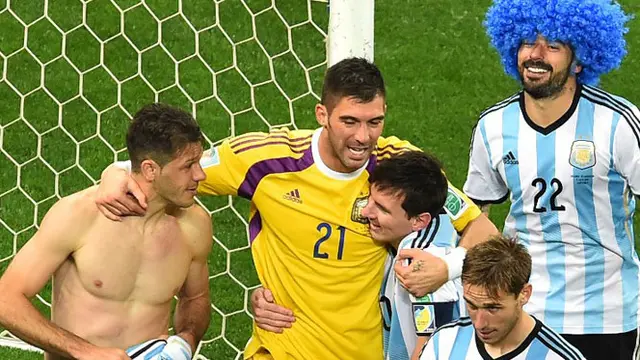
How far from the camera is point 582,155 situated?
13.3ft

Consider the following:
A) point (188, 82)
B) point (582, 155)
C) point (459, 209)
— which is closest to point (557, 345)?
point (459, 209)

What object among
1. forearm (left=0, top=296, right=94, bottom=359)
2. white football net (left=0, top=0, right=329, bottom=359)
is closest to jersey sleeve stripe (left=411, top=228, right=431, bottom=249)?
forearm (left=0, top=296, right=94, bottom=359)

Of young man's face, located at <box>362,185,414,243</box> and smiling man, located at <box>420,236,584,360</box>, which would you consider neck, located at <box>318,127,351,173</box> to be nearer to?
young man's face, located at <box>362,185,414,243</box>

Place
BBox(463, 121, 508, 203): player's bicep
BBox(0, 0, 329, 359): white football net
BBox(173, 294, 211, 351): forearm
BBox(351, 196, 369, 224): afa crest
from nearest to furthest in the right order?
BBox(351, 196, 369, 224): afa crest → BBox(173, 294, 211, 351): forearm → BBox(463, 121, 508, 203): player's bicep → BBox(0, 0, 329, 359): white football net

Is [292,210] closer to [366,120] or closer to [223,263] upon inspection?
[366,120]

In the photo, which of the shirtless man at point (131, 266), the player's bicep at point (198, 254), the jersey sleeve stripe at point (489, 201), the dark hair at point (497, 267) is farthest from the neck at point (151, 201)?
the jersey sleeve stripe at point (489, 201)

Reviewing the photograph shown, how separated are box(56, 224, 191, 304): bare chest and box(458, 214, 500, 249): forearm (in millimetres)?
891

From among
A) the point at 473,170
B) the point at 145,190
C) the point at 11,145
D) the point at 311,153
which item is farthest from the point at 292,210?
the point at 11,145

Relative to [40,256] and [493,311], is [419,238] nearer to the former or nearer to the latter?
[493,311]

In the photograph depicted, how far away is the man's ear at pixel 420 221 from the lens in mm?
3842

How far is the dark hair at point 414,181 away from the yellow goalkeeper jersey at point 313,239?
15cm

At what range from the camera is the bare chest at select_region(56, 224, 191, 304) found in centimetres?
389

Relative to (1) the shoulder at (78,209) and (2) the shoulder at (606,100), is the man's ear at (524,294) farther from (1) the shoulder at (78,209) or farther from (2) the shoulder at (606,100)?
(1) the shoulder at (78,209)

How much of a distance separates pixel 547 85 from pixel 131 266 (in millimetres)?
1452
